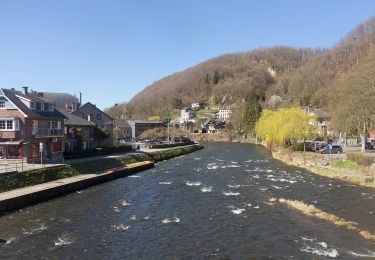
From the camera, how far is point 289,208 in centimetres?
3064

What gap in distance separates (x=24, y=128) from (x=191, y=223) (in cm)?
2868

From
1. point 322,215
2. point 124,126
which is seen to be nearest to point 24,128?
point 322,215

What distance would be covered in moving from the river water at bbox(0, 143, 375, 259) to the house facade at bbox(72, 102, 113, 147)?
105 feet

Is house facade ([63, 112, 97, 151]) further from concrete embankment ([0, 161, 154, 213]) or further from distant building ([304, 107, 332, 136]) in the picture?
distant building ([304, 107, 332, 136])

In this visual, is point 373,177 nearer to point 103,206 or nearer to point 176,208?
point 176,208

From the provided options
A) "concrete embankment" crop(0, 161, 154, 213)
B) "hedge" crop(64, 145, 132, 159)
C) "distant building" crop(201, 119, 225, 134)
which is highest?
"distant building" crop(201, 119, 225, 134)

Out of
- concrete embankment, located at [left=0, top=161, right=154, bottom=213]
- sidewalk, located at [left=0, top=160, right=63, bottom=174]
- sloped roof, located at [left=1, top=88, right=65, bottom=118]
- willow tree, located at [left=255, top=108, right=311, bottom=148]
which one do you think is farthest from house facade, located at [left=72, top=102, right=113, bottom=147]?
willow tree, located at [left=255, top=108, right=311, bottom=148]

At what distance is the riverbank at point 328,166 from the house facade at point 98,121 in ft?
111

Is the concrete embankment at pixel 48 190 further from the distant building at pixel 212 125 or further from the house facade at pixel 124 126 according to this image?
the distant building at pixel 212 125

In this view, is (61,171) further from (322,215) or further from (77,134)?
(322,215)

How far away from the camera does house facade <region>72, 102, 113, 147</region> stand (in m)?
73.6

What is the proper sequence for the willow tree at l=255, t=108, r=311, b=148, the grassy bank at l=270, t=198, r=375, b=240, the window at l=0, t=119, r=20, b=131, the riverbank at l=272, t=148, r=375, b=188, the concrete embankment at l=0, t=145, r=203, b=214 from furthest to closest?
the willow tree at l=255, t=108, r=311, b=148, the window at l=0, t=119, r=20, b=131, the riverbank at l=272, t=148, r=375, b=188, the concrete embankment at l=0, t=145, r=203, b=214, the grassy bank at l=270, t=198, r=375, b=240

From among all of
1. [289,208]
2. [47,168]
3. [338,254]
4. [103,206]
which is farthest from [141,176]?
[338,254]

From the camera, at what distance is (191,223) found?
26.7 meters
